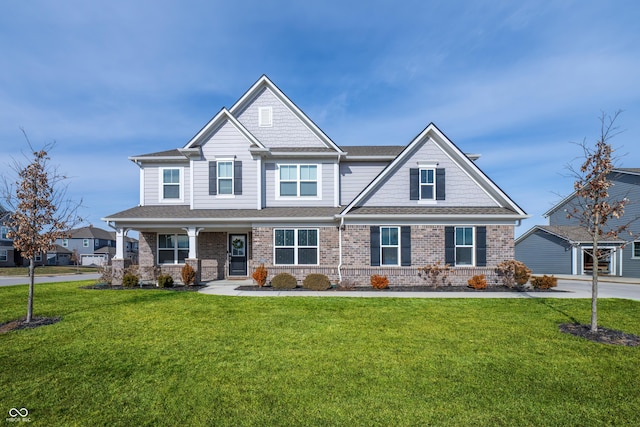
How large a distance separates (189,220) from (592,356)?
48.2 ft

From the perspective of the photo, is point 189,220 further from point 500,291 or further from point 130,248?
point 130,248

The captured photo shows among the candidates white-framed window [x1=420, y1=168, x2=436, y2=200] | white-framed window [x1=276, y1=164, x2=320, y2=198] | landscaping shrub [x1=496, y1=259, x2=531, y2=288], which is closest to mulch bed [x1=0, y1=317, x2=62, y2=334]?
white-framed window [x1=276, y1=164, x2=320, y2=198]

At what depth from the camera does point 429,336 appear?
766cm

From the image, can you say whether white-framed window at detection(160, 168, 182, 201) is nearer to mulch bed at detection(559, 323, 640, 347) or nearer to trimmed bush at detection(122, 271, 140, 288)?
trimmed bush at detection(122, 271, 140, 288)

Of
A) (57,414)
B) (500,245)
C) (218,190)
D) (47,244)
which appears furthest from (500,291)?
(47,244)

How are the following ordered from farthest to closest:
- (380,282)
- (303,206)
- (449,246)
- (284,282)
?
(303,206), (449,246), (284,282), (380,282)

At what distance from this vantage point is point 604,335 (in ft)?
25.6

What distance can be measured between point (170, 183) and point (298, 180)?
667cm

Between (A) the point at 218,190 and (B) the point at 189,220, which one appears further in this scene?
(A) the point at 218,190

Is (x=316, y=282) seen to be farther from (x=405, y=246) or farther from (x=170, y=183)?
(x=170, y=183)

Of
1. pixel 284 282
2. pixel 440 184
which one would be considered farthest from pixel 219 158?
pixel 440 184

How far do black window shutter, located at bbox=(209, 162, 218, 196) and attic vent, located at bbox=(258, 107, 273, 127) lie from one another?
11.3 ft

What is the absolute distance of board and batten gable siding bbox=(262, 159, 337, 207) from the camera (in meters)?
17.5

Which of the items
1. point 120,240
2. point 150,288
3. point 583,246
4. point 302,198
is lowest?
point 150,288
